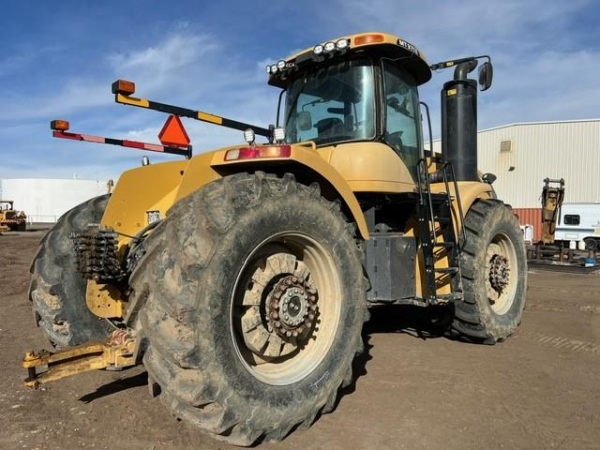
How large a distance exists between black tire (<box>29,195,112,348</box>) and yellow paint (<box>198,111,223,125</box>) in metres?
1.67

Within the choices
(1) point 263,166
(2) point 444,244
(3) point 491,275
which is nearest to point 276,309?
(1) point 263,166

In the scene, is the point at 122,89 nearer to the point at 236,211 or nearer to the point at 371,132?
the point at 236,211

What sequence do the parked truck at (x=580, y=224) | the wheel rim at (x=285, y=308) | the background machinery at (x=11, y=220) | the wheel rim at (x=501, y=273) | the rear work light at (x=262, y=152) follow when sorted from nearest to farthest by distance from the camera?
the wheel rim at (x=285, y=308) < the rear work light at (x=262, y=152) < the wheel rim at (x=501, y=273) < the parked truck at (x=580, y=224) < the background machinery at (x=11, y=220)

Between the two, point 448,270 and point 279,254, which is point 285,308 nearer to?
point 279,254

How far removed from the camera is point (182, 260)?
111 inches

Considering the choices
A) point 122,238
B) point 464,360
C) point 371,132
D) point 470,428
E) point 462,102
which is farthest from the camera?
point 462,102

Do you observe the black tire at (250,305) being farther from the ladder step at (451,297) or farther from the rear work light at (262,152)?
the ladder step at (451,297)

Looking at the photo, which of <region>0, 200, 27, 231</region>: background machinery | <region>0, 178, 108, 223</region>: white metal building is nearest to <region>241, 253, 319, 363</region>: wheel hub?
<region>0, 200, 27, 231</region>: background machinery

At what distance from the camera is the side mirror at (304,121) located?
512cm

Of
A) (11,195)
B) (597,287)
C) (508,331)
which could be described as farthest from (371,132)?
(11,195)

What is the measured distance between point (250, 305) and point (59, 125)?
2494mm

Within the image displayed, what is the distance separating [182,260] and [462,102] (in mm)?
4807

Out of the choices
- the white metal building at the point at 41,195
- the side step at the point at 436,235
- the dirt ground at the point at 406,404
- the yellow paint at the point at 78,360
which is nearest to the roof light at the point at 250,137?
the yellow paint at the point at 78,360

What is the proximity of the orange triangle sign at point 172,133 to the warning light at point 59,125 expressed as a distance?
113 centimetres
